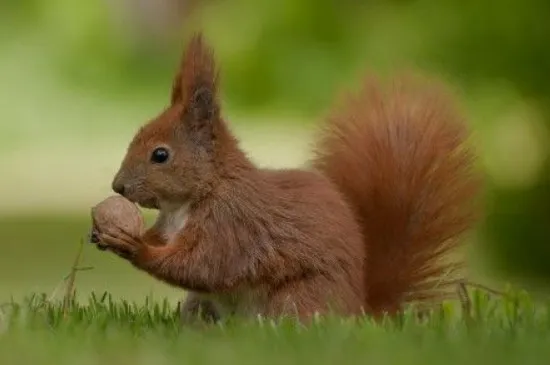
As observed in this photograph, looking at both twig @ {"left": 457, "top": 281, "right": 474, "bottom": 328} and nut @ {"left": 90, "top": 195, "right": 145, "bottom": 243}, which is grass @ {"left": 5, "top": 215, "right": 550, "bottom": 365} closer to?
twig @ {"left": 457, "top": 281, "right": 474, "bottom": 328}

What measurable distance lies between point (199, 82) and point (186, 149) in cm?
14

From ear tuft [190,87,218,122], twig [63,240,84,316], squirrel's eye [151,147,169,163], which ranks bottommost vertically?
twig [63,240,84,316]

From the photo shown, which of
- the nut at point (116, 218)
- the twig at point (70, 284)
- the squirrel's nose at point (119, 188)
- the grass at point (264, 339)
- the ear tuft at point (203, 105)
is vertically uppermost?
the ear tuft at point (203, 105)

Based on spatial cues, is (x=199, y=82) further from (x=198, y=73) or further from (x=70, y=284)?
(x=70, y=284)

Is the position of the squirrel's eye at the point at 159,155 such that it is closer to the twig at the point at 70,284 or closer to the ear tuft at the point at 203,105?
the ear tuft at the point at 203,105

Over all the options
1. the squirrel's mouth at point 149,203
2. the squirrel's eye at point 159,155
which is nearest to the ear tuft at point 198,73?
the squirrel's eye at point 159,155

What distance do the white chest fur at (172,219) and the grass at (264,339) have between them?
0.19 m

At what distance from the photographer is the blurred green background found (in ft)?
21.5

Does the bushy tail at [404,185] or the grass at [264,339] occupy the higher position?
the bushy tail at [404,185]

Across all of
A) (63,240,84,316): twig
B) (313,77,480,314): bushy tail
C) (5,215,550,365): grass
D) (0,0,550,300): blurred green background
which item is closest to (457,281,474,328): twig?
(5,215,550,365): grass

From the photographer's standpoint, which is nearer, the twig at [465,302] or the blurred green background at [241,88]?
the twig at [465,302]

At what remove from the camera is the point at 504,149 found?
6863 millimetres

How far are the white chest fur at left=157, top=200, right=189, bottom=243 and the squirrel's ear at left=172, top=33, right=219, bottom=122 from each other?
0.62 feet

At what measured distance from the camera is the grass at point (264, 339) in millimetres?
2967
